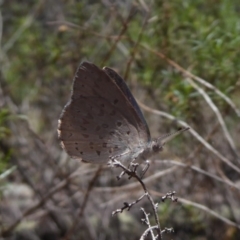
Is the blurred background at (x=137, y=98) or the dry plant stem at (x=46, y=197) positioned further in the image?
the dry plant stem at (x=46, y=197)

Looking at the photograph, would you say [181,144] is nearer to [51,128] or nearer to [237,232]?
[237,232]

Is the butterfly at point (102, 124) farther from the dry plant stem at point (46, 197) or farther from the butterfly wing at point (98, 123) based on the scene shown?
Answer: the dry plant stem at point (46, 197)

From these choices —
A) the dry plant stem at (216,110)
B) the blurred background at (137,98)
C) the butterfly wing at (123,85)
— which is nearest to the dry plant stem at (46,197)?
the blurred background at (137,98)

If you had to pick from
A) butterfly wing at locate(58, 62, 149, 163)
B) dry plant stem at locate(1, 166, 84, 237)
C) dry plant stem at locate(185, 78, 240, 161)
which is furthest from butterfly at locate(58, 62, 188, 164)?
dry plant stem at locate(1, 166, 84, 237)

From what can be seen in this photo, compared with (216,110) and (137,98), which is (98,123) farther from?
(137,98)

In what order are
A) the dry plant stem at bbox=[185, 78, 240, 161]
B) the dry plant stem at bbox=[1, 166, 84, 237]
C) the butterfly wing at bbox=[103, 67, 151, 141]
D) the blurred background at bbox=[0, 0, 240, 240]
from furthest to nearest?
1. the dry plant stem at bbox=[1, 166, 84, 237]
2. the blurred background at bbox=[0, 0, 240, 240]
3. the dry plant stem at bbox=[185, 78, 240, 161]
4. the butterfly wing at bbox=[103, 67, 151, 141]

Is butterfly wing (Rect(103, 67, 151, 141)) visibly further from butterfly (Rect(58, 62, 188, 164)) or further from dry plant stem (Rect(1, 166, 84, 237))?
dry plant stem (Rect(1, 166, 84, 237))

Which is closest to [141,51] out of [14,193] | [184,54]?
[184,54]
